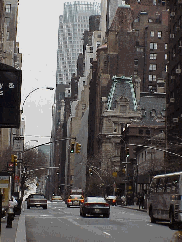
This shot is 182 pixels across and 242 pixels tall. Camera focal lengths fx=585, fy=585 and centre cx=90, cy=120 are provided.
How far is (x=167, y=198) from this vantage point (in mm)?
31453

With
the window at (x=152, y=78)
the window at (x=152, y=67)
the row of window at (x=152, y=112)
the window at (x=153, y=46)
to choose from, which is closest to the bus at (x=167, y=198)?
the row of window at (x=152, y=112)

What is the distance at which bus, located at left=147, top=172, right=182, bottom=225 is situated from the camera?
28.9 m

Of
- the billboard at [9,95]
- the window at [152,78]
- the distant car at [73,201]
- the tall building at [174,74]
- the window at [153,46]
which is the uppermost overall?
the window at [153,46]

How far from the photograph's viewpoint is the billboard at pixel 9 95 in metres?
11.8

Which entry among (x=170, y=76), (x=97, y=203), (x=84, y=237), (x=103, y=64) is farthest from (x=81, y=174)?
(x=84, y=237)

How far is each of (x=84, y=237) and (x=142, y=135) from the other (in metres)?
90.7

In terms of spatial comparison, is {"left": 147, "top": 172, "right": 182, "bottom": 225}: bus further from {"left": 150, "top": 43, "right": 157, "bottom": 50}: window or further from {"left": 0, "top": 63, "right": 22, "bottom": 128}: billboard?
{"left": 150, "top": 43, "right": 157, "bottom": 50}: window

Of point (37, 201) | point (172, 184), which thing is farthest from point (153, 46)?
point (172, 184)

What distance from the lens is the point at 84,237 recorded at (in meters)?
22.5

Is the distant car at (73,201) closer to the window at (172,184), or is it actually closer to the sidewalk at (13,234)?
the window at (172,184)

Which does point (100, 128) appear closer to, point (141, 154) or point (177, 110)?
point (141, 154)

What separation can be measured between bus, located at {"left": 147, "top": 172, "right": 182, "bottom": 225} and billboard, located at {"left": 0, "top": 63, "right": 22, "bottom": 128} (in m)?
17.6

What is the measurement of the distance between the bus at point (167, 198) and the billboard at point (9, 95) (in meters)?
17.6

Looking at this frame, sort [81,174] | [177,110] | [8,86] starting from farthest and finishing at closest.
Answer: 1. [81,174]
2. [177,110]
3. [8,86]
